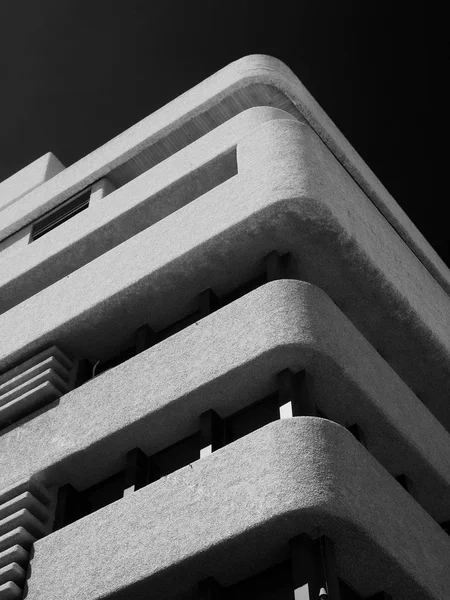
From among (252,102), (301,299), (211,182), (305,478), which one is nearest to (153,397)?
(301,299)

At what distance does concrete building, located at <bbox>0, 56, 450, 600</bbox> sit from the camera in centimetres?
1084

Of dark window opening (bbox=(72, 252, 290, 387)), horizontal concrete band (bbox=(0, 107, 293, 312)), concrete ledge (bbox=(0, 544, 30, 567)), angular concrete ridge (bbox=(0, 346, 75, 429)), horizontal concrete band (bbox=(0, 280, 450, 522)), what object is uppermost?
horizontal concrete band (bbox=(0, 107, 293, 312))

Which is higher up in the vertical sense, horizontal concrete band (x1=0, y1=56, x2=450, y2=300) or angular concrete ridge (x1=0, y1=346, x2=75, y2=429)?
horizontal concrete band (x1=0, y1=56, x2=450, y2=300)

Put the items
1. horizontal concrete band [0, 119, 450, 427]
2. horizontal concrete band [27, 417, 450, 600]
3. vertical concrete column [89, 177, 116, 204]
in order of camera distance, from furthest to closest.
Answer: vertical concrete column [89, 177, 116, 204], horizontal concrete band [0, 119, 450, 427], horizontal concrete band [27, 417, 450, 600]

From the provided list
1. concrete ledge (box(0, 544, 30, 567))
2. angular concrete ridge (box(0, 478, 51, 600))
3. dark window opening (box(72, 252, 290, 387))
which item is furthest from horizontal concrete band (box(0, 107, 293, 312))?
concrete ledge (box(0, 544, 30, 567))

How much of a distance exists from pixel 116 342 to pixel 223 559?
5782 mm

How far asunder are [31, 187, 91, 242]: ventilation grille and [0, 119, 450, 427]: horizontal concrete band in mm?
4629

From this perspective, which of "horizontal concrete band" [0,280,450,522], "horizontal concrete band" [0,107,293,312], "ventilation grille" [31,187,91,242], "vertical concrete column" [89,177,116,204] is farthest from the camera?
"ventilation grille" [31,187,91,242]

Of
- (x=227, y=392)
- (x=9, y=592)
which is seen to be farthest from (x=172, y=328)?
(x=9, y=592)

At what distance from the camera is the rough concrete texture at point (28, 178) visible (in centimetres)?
2484

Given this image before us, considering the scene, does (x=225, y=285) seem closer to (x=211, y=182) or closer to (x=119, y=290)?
(x=119, y=290)

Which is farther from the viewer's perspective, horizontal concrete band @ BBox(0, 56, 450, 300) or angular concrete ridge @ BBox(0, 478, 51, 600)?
horizontal concrete band @ BBox(0, 56, 450, 300)

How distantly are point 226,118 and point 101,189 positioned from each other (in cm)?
310

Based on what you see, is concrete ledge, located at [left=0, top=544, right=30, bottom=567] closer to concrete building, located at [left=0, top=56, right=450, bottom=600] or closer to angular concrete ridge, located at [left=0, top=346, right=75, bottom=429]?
concrete building, located at [left=0, top=56, right=450, bottom=600]
